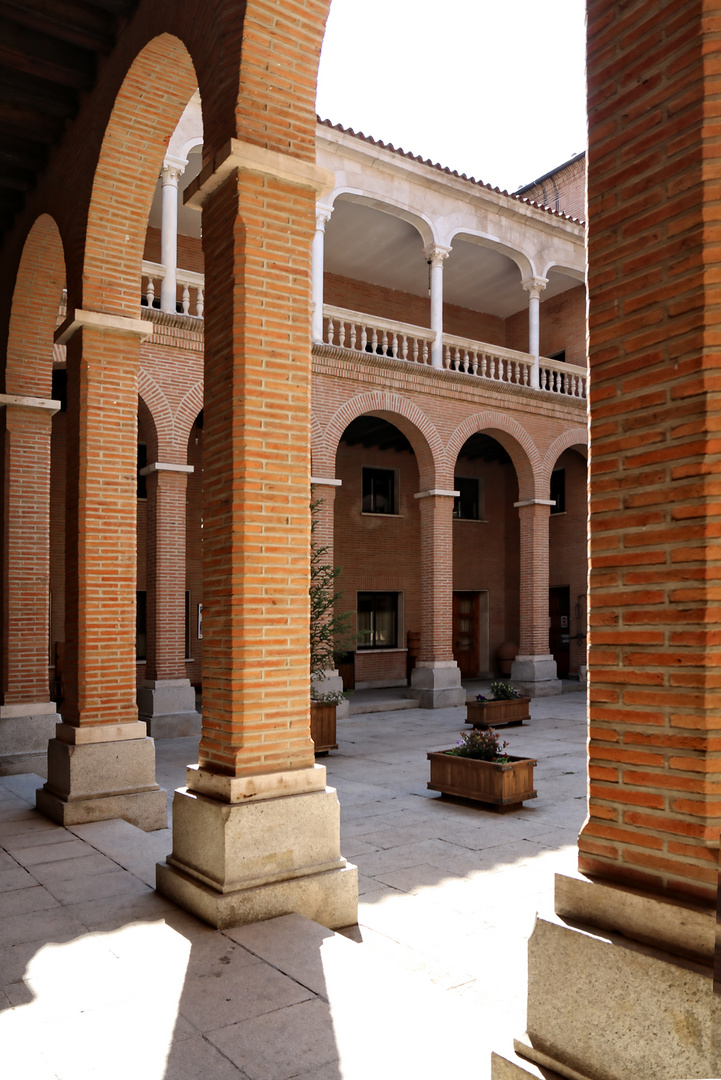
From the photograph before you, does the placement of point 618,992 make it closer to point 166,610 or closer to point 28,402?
point 28,402

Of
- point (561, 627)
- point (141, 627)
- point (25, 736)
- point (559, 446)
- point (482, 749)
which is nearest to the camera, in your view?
point (482, 749)

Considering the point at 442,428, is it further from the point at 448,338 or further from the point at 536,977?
the point at 536,977

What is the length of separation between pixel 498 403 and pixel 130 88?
12.8 meters

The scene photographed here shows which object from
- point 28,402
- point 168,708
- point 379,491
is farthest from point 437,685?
point 28,402

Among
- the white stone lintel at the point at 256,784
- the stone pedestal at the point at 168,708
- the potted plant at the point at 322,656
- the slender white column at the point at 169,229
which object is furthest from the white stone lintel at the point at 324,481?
the white stone lintel at the point at 256,784

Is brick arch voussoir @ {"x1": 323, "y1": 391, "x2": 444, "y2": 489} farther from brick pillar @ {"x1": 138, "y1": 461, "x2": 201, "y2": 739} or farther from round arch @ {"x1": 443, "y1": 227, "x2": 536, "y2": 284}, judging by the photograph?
round arch @ {"x1": 443, "y1": 227, "x2": 536, "y2": 284}

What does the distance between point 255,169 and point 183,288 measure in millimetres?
9991

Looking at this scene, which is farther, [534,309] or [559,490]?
[559,490]

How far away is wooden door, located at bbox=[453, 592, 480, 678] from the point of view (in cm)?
2242

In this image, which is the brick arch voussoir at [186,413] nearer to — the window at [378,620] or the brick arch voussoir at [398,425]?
the brick arch voussoir at [398,425]

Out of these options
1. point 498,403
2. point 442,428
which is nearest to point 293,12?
point 442,428

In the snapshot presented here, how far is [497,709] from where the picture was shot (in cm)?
1342

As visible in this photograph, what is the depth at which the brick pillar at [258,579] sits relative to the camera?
14.5 ft

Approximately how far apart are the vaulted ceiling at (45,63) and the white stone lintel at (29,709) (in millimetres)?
5746
